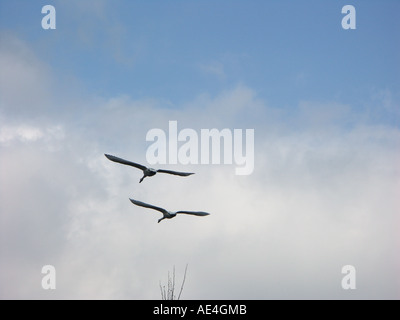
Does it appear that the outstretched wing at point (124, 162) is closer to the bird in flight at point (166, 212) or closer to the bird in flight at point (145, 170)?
the bird in flight at point (145, 170)

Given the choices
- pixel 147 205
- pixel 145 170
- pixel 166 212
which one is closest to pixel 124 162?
pixel 145 170

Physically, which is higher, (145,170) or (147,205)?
(145,170)

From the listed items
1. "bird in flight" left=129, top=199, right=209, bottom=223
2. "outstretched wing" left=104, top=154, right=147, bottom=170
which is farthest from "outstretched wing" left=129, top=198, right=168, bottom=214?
"outstretched wing" left=104, top=154, right=147, bottom=170

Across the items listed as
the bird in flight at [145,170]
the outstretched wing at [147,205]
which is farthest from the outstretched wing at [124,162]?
the outstretched wing at [147,205]

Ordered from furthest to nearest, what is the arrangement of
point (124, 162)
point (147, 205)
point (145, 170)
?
1. point (147, 205)
2. point (124, 162)
3. point (145, 170)

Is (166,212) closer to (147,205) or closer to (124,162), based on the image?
(147,205)

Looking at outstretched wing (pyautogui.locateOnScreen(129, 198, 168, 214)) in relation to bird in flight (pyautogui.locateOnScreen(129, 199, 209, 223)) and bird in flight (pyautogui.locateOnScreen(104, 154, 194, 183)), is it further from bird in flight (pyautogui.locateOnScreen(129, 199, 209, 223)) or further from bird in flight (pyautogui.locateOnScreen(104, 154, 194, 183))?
bird in flight (pyautogui.locateOnScreen(104, 154, 194, 183))
